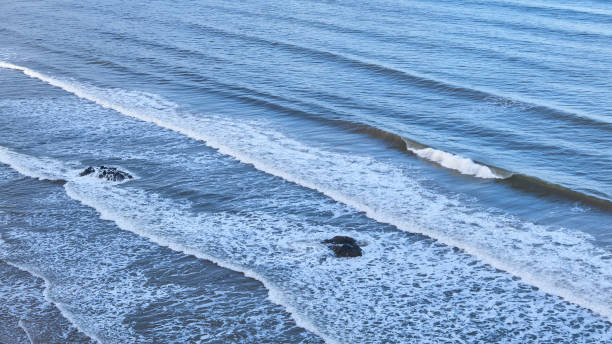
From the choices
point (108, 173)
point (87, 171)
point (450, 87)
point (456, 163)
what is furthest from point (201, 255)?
point (450, 87)

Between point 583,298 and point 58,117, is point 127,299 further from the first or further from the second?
point 58,117

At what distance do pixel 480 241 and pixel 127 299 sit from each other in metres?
6.24

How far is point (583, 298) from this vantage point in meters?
11.5

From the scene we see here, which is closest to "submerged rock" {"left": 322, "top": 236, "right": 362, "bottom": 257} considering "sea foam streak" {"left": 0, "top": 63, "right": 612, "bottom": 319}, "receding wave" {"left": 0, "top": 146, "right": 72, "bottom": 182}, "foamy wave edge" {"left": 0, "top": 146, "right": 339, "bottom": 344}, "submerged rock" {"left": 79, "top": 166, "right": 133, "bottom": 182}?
"sea foam streak" {"left": 0, "top": 63, "right": 612, "bottom": 319}

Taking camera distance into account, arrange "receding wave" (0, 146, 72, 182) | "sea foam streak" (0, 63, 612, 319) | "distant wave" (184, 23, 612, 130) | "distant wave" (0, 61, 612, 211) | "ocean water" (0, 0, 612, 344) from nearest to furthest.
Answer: "ocean water" (0, 0, 612, 344)
"sea foam streak" (0, 63, 612, 319)
"distant wave" (0, 61, 612, 211)
"receding wave" (0, 146, 72, 182)
"distant wave" (184, 23, 612, 130)

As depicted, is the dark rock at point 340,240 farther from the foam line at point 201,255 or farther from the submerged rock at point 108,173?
the submerged rock at point 108,173

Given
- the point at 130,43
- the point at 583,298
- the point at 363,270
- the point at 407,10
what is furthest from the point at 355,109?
the point at 407,10

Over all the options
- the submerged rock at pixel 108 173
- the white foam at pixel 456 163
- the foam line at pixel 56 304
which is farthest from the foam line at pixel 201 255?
the white foam at pixel 456 163

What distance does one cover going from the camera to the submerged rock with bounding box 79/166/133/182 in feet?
53.6

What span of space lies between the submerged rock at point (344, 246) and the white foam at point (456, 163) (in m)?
4.68

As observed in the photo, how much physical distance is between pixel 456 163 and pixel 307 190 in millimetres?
3729

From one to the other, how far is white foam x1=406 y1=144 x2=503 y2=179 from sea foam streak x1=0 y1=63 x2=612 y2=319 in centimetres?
113

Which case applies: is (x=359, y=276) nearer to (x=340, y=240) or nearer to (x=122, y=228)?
(x=340, y=240)

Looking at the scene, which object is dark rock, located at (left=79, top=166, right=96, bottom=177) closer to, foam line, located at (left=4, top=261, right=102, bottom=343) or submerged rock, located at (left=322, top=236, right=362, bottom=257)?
foam line, located at (left=4, top=261, right=102, bottom=343)
